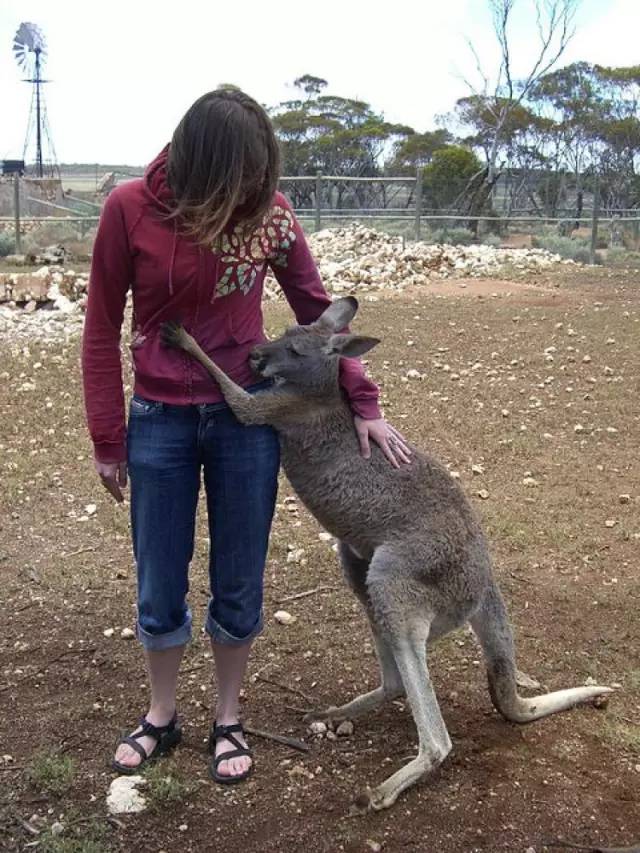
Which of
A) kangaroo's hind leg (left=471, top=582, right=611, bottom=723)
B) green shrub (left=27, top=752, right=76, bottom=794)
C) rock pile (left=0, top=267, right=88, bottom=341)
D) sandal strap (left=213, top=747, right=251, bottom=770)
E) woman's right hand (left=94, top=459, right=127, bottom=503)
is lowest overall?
green shrub (left=27, top=752, right=76, bottom=794)

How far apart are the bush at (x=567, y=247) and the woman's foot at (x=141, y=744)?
54.1 ft

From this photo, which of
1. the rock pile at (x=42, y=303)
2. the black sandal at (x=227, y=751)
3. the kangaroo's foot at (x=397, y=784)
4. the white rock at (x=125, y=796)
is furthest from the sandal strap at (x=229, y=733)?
the rock pile at (x=42, y=303)

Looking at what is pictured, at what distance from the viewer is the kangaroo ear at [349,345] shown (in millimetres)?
2994

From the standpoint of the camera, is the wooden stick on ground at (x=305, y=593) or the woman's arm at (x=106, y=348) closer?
the woman's arm at (x=106, y=348)

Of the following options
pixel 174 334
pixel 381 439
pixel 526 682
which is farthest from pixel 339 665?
pixel 174 334

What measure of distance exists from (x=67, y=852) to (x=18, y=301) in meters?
10.7

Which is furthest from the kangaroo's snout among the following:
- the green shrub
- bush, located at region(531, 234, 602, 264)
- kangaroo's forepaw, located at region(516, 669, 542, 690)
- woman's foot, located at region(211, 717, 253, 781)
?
bush, located at region(531, 234, 602, 264)

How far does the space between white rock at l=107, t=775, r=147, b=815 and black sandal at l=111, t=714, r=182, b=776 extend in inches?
1.6

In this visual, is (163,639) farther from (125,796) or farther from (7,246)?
(7,246)

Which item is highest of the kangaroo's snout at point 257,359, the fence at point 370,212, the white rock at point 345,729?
the fence at point 370,212

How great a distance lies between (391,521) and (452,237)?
739 inches

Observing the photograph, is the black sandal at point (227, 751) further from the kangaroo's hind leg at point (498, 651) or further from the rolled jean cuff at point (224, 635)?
the kangaroo's hind leg at point (498, 651)

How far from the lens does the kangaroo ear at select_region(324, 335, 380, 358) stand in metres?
2.99

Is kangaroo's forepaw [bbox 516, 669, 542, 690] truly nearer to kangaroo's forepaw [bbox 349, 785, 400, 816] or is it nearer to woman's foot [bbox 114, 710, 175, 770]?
kangaroo's forepaw [bbox 349, 785, 400, 816]
